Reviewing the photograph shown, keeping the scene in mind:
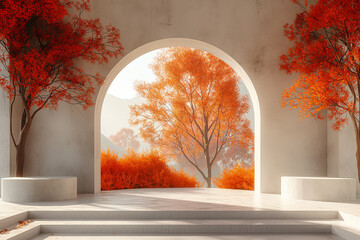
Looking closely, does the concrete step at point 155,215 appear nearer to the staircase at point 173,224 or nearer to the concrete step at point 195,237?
the staircase at point 173,224

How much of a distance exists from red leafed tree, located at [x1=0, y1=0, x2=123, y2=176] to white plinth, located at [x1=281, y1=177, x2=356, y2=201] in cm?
411

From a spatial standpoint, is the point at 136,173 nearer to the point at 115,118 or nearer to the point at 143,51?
the point at 143,51

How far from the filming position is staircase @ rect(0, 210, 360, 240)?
432 cm

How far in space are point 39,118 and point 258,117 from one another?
433 cm

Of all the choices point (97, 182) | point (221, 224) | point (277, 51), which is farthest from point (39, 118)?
point (277, 51)

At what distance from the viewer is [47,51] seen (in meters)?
6.56

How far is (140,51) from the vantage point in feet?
24.0

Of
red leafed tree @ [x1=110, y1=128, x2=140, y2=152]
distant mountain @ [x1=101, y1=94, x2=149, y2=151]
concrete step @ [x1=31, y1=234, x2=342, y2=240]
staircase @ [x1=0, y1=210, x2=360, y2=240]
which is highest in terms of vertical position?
distant mountain @ [x1=101, y1=94, x2=149, y2=151]

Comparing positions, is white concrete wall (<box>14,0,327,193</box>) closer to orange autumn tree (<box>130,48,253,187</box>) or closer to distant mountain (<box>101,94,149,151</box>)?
orange autumn tree (<box>130,48,253,187</box>)

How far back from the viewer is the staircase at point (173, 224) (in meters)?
4.32

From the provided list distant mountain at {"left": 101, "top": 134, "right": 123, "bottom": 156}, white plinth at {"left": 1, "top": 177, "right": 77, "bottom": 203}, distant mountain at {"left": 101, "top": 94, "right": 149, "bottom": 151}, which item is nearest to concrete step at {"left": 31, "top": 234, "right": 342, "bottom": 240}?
white plinth at {"left": 1, "top": 177, "right": 77, "bottom": 203}

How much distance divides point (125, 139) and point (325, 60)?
61.0ft

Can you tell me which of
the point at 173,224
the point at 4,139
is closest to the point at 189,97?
the point at 4,139

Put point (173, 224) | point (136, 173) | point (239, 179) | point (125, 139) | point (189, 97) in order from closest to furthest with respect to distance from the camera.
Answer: point (173, 224) → point (239, 179) → point (136, 173) → point (189, 97) → point (125, 139)
